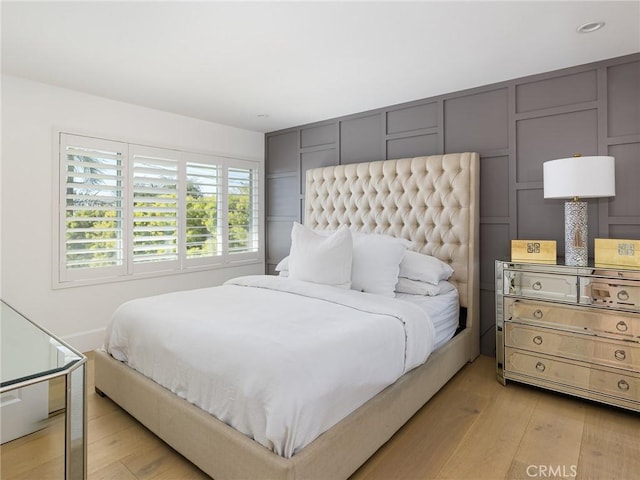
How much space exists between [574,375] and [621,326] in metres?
0.41

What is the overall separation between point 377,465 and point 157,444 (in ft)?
3.71

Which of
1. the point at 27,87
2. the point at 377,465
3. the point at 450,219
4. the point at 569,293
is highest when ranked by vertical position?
the point at 27,87

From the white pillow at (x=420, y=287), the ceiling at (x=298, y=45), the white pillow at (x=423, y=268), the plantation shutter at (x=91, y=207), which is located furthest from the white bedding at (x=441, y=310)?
the plantation shutter at (x=91, y=207)

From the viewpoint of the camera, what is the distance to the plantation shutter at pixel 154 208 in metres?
3.57

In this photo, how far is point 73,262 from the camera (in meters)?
3.21

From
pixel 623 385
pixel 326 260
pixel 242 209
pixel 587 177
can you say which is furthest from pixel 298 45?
pixel 623 385

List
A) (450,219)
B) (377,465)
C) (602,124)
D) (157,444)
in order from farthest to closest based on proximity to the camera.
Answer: (450,219), (602,124), (157,444), (377,465)

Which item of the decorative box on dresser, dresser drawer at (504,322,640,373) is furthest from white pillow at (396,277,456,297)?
dresser drawer at (504,322,640,373)

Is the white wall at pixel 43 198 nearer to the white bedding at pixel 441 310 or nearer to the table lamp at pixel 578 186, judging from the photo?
the white bedding at pixel 441 310

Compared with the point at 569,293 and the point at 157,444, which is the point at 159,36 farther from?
the point at 569,293

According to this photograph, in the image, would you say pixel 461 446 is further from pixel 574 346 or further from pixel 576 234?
pixel 576 234

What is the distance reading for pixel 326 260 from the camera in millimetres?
2707

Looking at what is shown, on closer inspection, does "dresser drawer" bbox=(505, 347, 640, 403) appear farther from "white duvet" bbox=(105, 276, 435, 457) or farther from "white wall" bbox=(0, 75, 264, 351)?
"white wall" bbox=(0, 75, 264, 351)

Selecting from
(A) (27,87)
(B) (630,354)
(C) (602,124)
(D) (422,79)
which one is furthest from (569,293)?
(A) (27,87)
